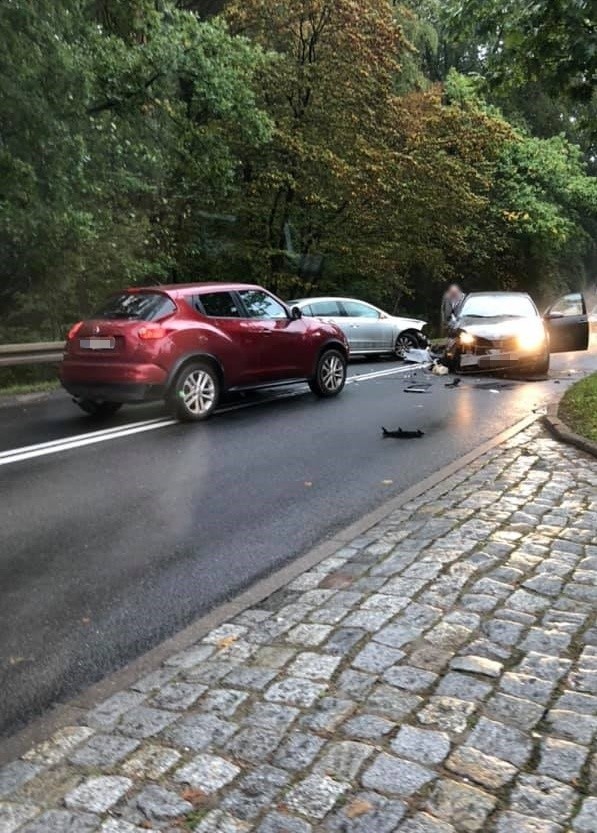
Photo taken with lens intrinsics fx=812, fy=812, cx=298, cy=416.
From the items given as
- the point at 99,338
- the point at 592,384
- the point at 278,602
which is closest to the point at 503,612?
the point at 278,602

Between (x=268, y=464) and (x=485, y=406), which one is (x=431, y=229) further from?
(x=268, y=464)

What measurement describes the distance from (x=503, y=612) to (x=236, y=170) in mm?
18961

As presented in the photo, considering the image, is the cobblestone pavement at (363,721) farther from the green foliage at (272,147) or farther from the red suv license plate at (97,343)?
the green foliage at (272,147)

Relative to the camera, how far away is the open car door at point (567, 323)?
20.0 m

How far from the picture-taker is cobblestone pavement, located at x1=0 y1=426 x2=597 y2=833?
252cm

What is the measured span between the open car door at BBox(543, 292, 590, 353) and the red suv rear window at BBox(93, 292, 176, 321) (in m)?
12.3

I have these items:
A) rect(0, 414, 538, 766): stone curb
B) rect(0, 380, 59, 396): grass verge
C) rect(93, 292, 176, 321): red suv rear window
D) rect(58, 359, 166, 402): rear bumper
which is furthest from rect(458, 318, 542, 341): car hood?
rect(0, 414, 538, 766): stone curb

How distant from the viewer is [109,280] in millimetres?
17938

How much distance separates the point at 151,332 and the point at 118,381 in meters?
0.71

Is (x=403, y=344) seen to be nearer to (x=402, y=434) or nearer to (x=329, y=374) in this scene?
(x=329, y=374)

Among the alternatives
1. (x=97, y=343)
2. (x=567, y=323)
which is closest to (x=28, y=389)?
(x=97, y=343)

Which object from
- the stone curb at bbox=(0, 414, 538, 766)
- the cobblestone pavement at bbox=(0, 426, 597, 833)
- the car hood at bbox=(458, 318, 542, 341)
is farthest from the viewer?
the car hood at bbox=(458, 318, 542, 341)

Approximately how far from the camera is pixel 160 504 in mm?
6426

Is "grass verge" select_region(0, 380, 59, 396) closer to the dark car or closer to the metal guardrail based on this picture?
the metal guardrail
